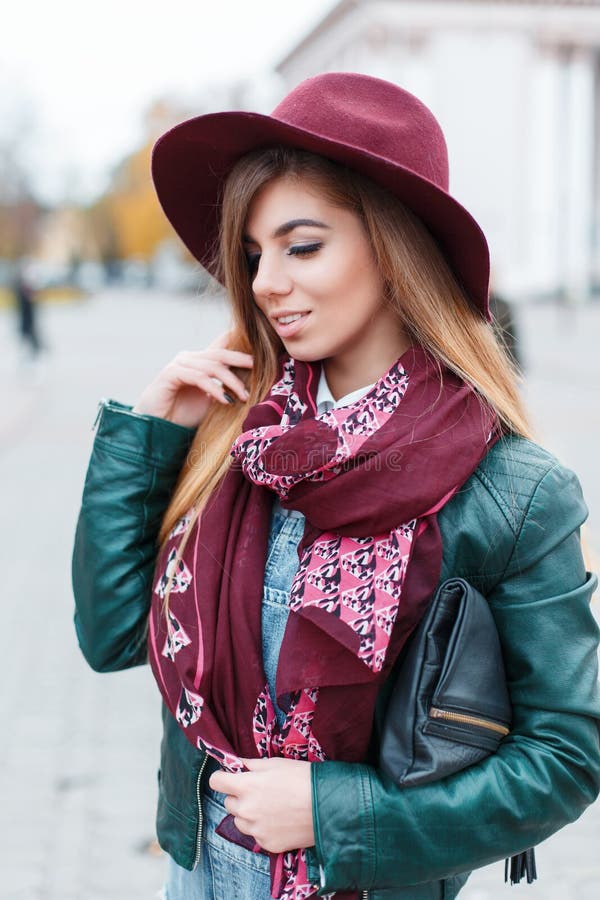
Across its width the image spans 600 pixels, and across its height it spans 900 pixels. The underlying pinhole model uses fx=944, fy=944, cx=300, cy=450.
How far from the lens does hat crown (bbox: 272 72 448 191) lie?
1.48 meters

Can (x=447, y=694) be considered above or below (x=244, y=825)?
above

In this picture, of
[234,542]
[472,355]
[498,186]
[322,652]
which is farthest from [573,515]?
[498,186]

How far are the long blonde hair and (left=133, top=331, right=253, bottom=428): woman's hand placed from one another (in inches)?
6.5

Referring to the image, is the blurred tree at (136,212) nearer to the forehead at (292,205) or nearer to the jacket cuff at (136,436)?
the jacket cuff at (136,436)

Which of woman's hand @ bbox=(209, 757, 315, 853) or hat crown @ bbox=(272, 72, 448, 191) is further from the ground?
hat crown @ bbox=(272, 72, 448, 191)

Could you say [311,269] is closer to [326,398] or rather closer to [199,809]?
[326,398]

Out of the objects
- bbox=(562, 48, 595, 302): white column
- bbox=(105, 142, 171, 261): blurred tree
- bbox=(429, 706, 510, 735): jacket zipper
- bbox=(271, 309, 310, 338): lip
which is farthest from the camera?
bbox=(105, 142, 171, 261): blurred tree

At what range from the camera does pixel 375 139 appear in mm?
1479

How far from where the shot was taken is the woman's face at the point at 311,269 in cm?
154

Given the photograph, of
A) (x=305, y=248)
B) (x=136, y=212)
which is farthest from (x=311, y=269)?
(x=136, y=212)

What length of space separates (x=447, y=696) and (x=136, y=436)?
0.82m

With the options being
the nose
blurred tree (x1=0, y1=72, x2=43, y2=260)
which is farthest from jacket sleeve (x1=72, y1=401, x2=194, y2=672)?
blurred tree (x1=0, y1=72, x2=43, y2=260)

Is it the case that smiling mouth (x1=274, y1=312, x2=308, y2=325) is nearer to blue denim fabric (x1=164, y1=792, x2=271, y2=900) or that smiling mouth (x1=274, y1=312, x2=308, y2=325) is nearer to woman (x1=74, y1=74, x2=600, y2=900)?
woman (x1=74, y1=74, x2=600, y2=900)

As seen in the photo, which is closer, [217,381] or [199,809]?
[199,809]
